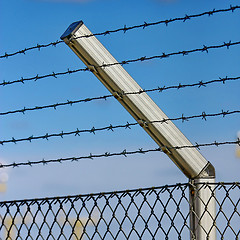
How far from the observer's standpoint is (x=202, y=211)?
365cm

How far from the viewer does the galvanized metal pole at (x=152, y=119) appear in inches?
144

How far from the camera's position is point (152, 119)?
12.1ft

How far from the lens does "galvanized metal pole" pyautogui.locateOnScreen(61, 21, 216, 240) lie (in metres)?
3.65

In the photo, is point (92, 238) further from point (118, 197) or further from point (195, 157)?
point (195, 157)

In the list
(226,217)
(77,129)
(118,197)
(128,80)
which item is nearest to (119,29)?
(128,80)

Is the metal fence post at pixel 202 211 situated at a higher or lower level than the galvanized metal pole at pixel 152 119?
lower

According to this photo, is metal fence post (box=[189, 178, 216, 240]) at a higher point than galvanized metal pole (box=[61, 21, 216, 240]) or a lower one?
lower

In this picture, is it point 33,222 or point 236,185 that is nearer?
point 236,185

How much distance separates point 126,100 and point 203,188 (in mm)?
600

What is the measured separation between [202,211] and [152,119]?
533mm

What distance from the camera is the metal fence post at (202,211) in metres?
3.63

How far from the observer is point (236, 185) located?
11.5ft

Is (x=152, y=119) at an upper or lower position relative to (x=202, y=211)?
upper

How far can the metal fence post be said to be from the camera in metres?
3.63
